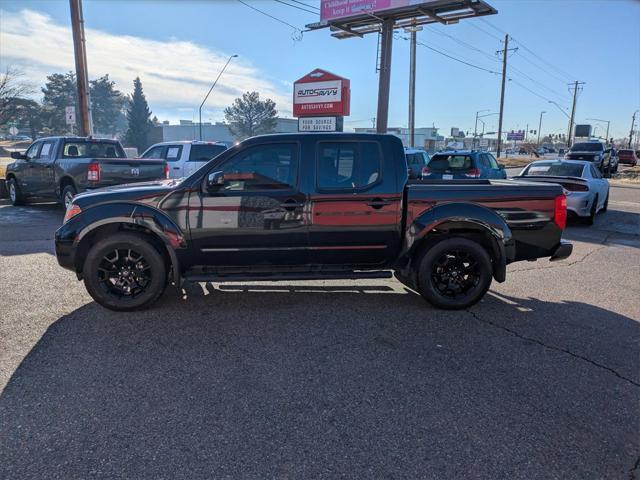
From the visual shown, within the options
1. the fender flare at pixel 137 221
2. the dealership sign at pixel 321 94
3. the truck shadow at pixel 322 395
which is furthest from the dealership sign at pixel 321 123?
the truck shadow at pixel 322 395

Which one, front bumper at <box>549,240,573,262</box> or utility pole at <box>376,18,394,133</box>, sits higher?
utility pole at <box>376,18,394,133</box>

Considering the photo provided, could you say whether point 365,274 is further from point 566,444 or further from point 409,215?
point 566,444

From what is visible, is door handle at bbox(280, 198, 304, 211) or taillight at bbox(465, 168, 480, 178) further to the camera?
taillight at bbox(465, 168, 480, 178)

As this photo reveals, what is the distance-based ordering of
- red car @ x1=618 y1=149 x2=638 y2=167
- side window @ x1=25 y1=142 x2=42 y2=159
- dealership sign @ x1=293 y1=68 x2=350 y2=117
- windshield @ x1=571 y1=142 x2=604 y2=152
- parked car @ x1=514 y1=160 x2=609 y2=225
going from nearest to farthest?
parked car @ x1=514 y1=160 x2=609 y2=225
side window @ x1=25 y1=142 x2=42 y2=159
dealership sign @ x1=293 y1=68 x2=350 y2=117
windshield @ x1=571 y1=142 x2=604 y2=152
red car @ x1=618 y1=149 x2=638 y2=167

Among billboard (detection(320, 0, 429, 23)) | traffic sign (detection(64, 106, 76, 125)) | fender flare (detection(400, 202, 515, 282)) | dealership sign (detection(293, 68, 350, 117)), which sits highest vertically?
billboard (detection(320, 0, 429, 23))

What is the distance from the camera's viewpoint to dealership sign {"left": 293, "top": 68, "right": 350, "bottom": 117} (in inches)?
791

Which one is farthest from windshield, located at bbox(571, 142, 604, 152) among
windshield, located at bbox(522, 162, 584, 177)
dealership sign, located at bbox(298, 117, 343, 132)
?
windshield, located at bbox(522, 162, 584, 177)

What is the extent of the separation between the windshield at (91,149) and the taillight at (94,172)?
7.24 ft

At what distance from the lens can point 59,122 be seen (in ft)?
287

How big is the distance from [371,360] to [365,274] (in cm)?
135

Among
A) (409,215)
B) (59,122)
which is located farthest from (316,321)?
(59,122)

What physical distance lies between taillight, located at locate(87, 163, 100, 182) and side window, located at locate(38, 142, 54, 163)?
2.44m

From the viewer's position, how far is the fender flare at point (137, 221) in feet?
15.5

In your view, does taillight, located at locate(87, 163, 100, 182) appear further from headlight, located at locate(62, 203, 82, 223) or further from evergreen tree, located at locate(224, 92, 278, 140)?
evergreen tree, located at locate(224, 92, 278, 140)
